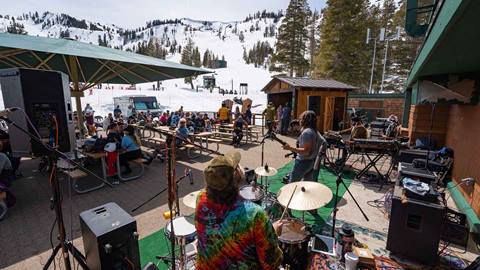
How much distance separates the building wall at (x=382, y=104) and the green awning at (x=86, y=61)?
14662 mm

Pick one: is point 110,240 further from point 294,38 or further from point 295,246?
point 294,38

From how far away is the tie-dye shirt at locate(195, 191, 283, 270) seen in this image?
5.06 feet

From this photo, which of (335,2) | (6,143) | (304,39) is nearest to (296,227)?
(6,143)

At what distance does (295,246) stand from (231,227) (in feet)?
4.85

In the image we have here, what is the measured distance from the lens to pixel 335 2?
75.1 feet

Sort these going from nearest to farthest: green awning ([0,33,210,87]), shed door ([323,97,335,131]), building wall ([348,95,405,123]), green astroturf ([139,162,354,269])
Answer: green astroturf ([139,162,354,269]) → green awning ([0,33,210,87]) → shed door ([323,97,335,131]) → building wall ([348,95,405,123])

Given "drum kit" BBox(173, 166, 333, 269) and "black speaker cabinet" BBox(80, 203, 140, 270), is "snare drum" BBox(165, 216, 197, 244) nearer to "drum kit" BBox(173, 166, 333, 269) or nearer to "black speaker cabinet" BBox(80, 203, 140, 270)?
"drum kit" BBox(173, 166, 333, 269)

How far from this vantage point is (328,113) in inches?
537

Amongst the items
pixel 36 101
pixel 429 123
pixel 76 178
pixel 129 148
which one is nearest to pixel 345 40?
pixel 429 123

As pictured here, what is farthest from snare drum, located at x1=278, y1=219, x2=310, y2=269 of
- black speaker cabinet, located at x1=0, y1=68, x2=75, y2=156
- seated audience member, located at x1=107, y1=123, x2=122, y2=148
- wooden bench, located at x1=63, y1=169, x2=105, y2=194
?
black speaker cabinet, located at x1=0, y1=68, x2=75, y2=156

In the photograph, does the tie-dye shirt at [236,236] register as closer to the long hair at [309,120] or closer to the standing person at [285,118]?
the long hair at [309,120]

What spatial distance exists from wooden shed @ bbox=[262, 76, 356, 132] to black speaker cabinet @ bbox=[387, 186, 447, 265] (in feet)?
33.7

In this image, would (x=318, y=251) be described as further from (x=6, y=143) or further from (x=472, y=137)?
(x=6, y=143)

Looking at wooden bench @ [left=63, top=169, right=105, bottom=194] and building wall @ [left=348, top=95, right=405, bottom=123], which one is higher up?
building wall @ [left=348, top=95, right=405, bottom=123]
